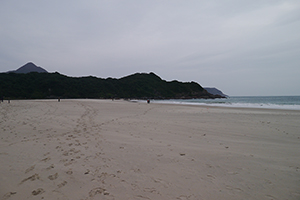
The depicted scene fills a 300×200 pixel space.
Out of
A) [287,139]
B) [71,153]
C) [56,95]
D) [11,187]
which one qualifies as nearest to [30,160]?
[71,153]

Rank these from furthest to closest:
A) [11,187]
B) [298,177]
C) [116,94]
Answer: [116,94]
[298,177]
[11,187]

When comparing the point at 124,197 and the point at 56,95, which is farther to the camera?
the point at 56,95

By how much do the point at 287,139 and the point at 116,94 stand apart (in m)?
86.6

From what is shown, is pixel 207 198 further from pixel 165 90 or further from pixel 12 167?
pixel 165 90

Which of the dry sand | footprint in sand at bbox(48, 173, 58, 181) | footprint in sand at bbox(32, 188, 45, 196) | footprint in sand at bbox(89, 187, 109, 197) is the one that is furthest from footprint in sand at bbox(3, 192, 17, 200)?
footprint in sand at bbox(89, 187, 109, 197)

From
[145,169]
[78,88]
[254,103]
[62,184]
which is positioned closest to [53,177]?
[62,184]

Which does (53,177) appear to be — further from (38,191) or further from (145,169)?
(145,169)

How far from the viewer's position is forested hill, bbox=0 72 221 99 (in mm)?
59781

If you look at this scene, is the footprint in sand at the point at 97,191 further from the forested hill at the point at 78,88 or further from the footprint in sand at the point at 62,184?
the forested hill at the point at 78,88

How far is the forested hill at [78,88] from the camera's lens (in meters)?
59.8

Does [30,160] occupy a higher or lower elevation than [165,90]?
lower

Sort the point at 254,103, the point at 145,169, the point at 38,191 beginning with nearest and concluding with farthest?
the point at 38,191 < the point at 145,169 < the point at 254,103

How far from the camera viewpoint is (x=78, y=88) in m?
77.9

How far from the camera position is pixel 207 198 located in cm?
251
